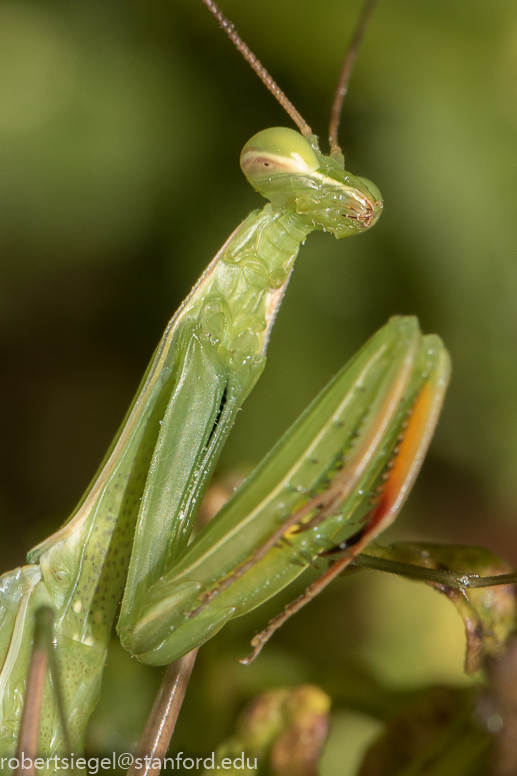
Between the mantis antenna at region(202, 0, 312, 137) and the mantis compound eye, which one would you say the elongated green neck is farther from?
the mantis antenna at region(202, 0, 312, 137)

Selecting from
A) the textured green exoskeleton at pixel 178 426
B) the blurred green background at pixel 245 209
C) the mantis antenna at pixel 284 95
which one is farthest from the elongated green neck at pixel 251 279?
the blurred green background at pixel 245 209

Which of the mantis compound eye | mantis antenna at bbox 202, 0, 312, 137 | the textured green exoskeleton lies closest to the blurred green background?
the textured green exoskeleton

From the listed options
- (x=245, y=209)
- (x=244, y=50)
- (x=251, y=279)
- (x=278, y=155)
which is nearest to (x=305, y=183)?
(x=278, y=155)

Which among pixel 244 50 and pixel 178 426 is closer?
pixel 178 426

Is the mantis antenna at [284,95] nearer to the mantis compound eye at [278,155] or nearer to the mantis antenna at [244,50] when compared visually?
the mantis antenna at [244,50]

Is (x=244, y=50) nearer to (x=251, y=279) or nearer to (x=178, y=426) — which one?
(x=251, y=279)

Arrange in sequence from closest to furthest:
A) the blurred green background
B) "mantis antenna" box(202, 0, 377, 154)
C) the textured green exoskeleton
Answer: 1. the textured green exoskeleton
2. "mantis antenna" box(202, 0, 377, 154)
3. the blurred green background

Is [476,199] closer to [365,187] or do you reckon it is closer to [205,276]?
[365,187]

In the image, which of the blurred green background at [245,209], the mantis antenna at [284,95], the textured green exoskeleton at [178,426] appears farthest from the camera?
the blurred green background at [245,209]
